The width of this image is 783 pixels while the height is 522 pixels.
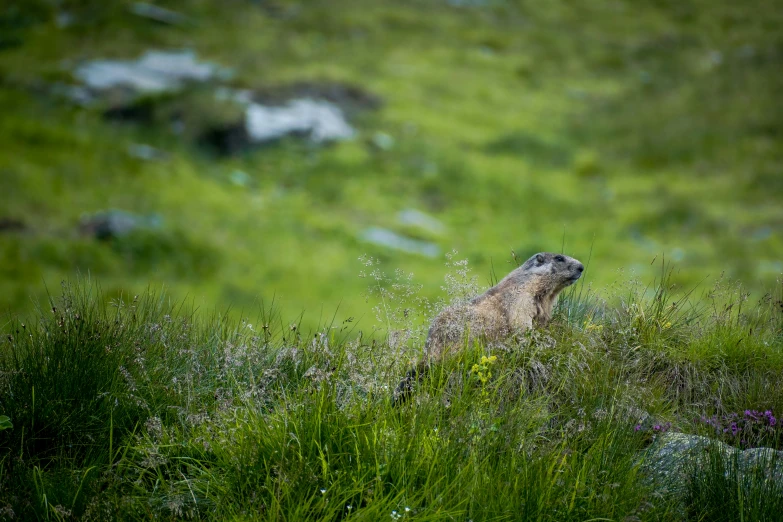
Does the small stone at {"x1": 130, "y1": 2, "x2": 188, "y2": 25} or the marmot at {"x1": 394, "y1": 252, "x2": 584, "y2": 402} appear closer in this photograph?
the marmot at {"x1": 394, "y1": 252, "x2": 584, "y2": 402}

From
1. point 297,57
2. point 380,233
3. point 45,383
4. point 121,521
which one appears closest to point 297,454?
point 121,521

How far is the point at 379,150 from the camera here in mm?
33594

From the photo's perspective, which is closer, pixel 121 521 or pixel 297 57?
pixel 121 521

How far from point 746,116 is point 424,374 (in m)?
37.5

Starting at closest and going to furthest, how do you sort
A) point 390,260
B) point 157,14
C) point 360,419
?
point 360,419 → point 390,260 → point 157,14

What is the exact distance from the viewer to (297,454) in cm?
553

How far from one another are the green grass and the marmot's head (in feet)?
2.14

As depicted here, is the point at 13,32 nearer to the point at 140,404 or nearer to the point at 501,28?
the point at 501,28

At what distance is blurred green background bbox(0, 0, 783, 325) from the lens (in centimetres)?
2516

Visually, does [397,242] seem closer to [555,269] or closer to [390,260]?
[390,260]

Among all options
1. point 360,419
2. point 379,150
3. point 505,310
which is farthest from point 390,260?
point 360,419

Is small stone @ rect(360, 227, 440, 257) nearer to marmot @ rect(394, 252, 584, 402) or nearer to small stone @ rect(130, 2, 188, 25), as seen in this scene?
marmot @ rect(394, 252, 584, 402)

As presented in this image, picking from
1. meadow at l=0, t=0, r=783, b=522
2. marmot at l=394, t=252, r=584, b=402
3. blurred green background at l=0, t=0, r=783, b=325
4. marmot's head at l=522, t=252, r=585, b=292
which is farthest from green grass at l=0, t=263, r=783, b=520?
blurred green background at l=0, t=0, r=783, b=325

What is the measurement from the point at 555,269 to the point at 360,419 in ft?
→ 10.9
